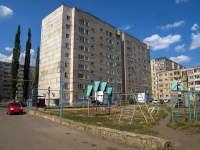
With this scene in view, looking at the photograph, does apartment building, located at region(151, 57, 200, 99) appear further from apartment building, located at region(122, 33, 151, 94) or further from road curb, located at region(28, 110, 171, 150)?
road curb, located at region(28, 110, 171, 150)

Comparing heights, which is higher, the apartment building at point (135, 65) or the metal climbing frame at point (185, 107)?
the apartment building at point (135, 65)

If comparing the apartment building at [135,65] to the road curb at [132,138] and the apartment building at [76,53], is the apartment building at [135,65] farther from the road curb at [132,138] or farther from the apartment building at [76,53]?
the road curb at [132,138]

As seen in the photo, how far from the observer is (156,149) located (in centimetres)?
673

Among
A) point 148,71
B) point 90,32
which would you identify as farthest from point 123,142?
point 148,71

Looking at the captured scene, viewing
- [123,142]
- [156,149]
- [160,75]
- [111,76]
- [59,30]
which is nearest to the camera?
[156,149]

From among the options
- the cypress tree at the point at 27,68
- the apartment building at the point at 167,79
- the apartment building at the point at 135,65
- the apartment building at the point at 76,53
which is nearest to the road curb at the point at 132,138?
the apartment building at the point at 76,53

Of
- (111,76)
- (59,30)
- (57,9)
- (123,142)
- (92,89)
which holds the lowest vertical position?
(123,142)

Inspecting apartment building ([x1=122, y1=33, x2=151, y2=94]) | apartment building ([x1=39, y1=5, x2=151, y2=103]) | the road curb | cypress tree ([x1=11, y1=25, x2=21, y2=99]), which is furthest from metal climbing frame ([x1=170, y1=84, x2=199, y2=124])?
apartment building ([x1=122, y1=33, x2=151, y2=94])

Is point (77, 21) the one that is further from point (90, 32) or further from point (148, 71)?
point (148, 71)

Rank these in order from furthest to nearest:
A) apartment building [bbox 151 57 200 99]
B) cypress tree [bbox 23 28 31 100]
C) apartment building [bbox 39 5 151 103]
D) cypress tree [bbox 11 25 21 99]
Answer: apartment building [bbox 151 57 200 99] < cypress tree [bbox 23 28 31 100] < cypress tree [bbox 11 25 21 99] < apartment building [bbox 39 5 151 103]

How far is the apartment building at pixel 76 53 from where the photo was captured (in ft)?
159

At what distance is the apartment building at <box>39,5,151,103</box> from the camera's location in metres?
48.6

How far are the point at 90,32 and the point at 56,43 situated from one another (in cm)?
1061

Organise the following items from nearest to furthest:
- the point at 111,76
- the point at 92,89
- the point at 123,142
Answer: the point at 123,142 < the point at 92,89 < the point at 111,76
